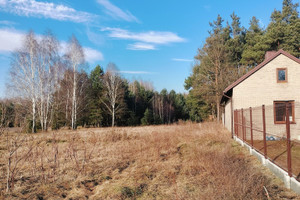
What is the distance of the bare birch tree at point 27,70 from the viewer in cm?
2008

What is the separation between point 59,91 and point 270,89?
22.7 meters

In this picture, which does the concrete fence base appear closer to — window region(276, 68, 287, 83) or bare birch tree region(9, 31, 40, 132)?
window region(276, 68, 287, 83)

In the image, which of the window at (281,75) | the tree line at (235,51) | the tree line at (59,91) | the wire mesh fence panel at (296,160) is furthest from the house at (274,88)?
the tree line at (59,91)

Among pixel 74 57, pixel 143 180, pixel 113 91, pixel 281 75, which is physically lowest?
pixel 143 180

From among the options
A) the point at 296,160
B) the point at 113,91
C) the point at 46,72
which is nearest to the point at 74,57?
the point at 46,72

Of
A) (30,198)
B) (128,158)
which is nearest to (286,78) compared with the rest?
(128,158)

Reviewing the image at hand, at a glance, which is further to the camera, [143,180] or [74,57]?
[74,57]

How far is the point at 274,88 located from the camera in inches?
504

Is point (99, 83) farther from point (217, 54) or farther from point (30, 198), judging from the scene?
point (30, 198)

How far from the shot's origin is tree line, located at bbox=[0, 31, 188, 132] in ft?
66.7

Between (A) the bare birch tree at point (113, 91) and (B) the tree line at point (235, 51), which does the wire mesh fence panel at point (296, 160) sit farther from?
(A) the bare birch tree at point (113, 91)

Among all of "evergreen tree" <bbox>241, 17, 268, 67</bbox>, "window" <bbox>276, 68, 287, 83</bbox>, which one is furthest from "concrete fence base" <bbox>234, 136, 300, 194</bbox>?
"evergreen tree" <bbox>241, 17, 268, 67</bbox>

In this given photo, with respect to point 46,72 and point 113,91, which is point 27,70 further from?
point 113,91

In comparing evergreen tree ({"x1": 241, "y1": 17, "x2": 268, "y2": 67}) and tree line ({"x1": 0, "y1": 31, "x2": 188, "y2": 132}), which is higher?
evergreen tree ({"x1": 241, "y1": 17, "x2": 268, "y2": 67})
